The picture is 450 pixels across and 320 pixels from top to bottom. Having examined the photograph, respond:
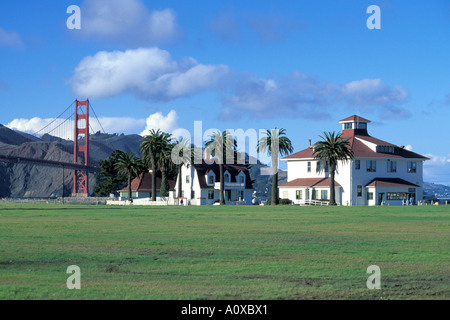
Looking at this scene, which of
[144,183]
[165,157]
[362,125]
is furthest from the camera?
[144,183]

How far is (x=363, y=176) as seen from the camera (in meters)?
104

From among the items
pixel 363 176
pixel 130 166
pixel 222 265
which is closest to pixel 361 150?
pixel 363 176

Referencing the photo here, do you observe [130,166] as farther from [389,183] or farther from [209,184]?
[389,183]

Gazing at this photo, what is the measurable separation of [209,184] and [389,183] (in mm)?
29617

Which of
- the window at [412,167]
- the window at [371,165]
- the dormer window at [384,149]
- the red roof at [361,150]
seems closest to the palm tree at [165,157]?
the red roof at [361,150]

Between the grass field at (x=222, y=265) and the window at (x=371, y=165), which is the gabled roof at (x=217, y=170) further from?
the grass field at (x=222, y=265)

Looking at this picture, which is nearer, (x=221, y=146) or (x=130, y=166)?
(x=221, y=146)

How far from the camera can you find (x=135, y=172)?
4911 inches

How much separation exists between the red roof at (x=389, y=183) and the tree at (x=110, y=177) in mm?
58843

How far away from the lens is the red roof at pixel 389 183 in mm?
102300

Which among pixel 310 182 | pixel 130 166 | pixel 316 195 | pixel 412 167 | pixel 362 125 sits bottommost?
pixel 316 195
